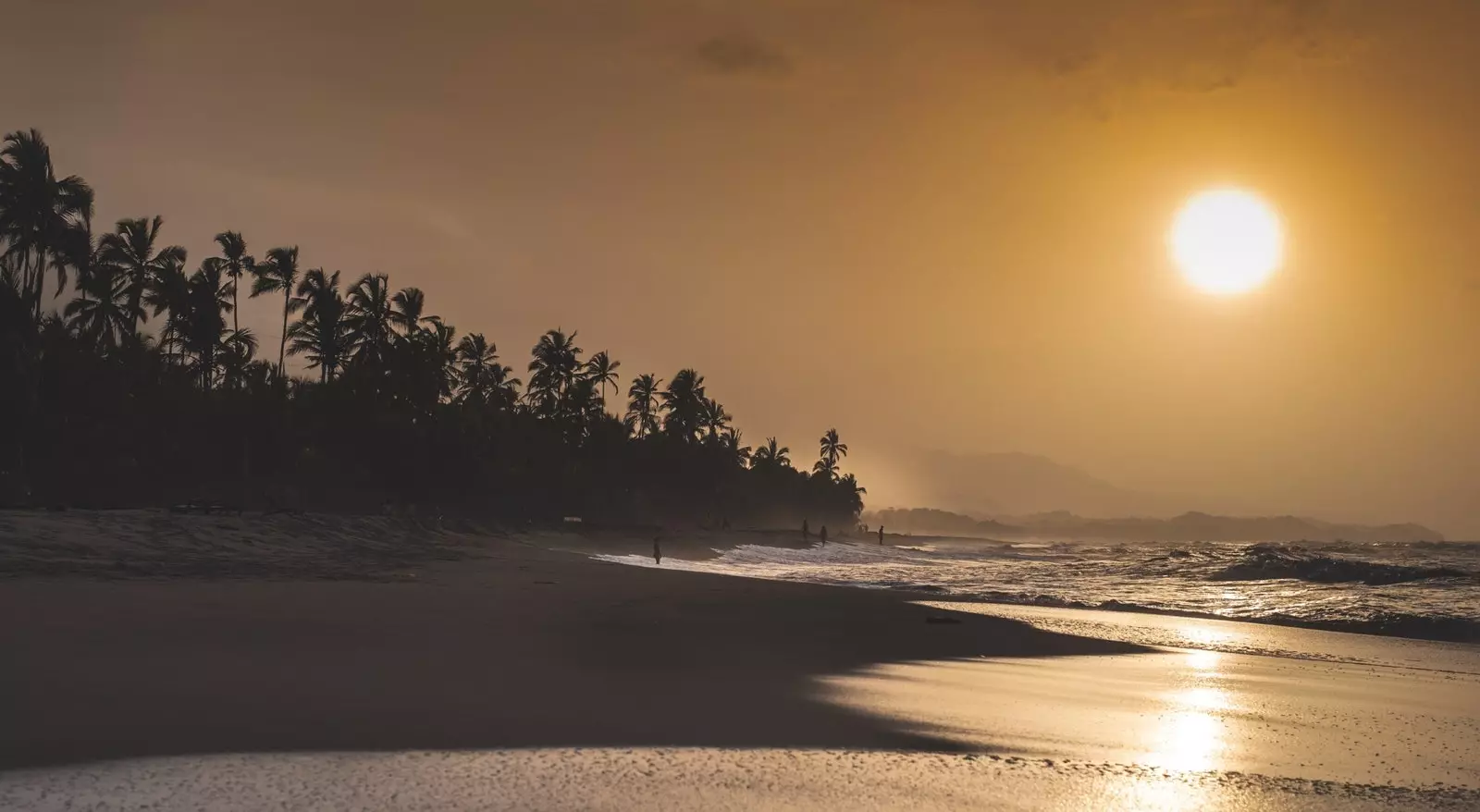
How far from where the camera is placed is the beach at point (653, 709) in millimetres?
6297

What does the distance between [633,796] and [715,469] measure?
110696mm

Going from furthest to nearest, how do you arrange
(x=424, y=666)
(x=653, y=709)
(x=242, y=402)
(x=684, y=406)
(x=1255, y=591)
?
(x=684, y=406) → (x=242, y=402) → (x=1255, y=591) → (x=424, y=666) → (x=653, y=709)

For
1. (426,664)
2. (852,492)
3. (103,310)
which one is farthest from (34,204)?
(852,492)

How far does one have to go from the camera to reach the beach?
6.30 metres

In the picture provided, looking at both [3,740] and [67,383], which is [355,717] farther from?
[67,383]

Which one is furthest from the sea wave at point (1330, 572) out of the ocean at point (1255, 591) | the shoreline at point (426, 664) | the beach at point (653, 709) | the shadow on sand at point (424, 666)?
the shadow on sand at point (424, 666)

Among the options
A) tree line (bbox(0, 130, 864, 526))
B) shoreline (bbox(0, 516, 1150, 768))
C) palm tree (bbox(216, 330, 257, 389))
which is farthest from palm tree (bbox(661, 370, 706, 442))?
shoreline (bbox(0, 516, 1150, 768))

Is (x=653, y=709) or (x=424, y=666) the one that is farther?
(x=424, y=666)

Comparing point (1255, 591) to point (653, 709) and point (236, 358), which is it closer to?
point (653, 709)

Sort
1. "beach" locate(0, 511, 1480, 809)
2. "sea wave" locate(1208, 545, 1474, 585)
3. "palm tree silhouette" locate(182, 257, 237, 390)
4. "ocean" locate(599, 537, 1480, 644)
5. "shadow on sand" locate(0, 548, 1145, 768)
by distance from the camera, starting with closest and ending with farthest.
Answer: "beach" locate(0, 511, 1480, 809) < "shadow on sand" locate(0, 548, 1145, 768) < "ocean" locate(599, 537, 1480, 644) < "sea wave" locate(1208, 545, 1474, 585) < "palm tree silhouette" locate(182, 257, 237, 390)

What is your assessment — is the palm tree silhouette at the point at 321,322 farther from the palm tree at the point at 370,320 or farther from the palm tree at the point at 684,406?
the palm tree at the point at 684,406

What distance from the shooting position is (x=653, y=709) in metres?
8.95

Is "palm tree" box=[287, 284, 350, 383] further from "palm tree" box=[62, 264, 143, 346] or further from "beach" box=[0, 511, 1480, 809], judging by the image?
"beach" box=[0, 511, 1480, 809]

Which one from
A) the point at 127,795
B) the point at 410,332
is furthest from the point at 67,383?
the point at 127,795
